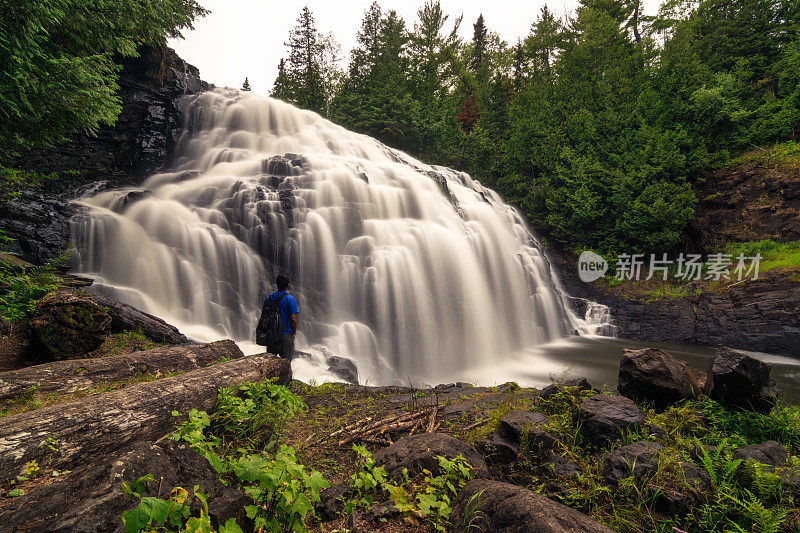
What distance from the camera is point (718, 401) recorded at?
13.0ft

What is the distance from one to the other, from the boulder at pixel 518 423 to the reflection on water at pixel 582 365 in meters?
4.94

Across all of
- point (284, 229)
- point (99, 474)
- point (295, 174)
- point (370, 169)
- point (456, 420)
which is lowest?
point (456, 420)

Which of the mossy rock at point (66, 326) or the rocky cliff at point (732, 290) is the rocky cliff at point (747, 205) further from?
the mossy rock at point (66, 326)

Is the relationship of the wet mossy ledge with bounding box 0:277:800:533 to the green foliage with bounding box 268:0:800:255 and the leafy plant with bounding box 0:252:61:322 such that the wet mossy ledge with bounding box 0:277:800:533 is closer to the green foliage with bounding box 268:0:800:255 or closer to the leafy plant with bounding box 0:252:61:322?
the leafy plant with bounding box 0:252:61:322

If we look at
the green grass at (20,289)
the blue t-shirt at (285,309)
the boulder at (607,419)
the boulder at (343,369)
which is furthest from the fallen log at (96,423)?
the boulder at (607,419)

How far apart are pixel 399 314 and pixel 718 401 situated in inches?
297

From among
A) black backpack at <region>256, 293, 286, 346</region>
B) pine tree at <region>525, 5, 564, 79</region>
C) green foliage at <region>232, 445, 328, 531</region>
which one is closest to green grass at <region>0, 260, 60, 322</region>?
black backpack at <region>256, 293, 286, 346</region>

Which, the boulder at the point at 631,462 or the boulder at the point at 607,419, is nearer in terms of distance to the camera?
the boulder at the point at 631,462

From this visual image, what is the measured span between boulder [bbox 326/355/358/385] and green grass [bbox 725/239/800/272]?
16611mm

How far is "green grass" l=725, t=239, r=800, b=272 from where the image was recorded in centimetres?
1261

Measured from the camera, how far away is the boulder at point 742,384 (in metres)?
3.78

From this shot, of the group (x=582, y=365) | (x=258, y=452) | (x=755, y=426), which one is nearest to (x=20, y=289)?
(x=258, y=452)

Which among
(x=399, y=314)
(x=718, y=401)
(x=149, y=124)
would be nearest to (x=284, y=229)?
(x=399, y=314)

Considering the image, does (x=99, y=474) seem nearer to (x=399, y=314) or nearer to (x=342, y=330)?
(x=342, y=330)
